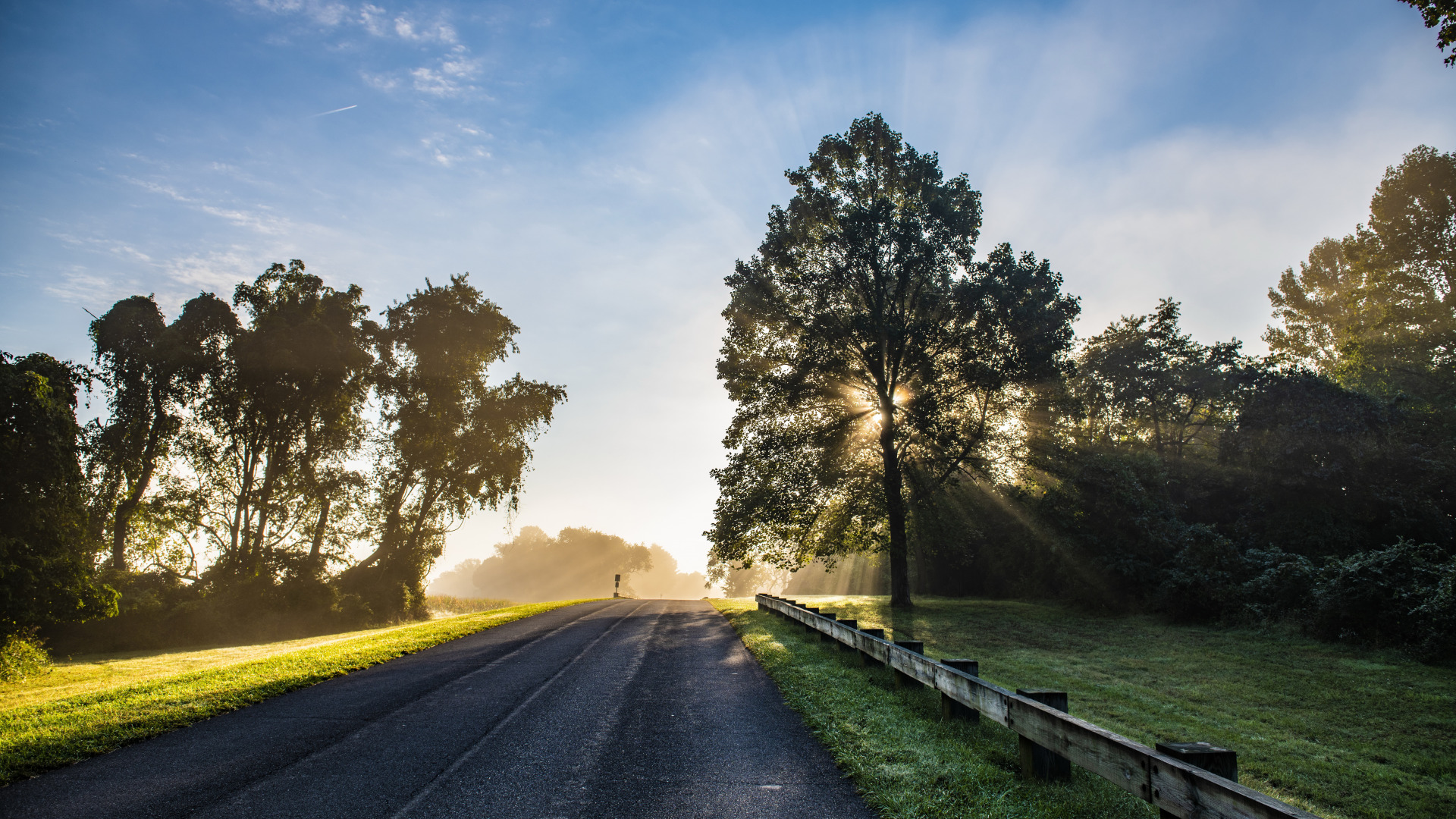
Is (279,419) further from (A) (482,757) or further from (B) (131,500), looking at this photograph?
(A) (482,757)

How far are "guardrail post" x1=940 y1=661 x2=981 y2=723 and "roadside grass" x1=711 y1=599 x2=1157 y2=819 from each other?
0.11 metres

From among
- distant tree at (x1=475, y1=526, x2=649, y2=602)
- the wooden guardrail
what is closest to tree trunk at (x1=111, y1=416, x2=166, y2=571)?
the wooden guardrail

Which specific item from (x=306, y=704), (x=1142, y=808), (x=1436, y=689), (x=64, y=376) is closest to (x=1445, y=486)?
(x=1436, y=689)

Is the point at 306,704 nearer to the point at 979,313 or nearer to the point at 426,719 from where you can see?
the point at 426,719

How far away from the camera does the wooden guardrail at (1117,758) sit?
2.80 m

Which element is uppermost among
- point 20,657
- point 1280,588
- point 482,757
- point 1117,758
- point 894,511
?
point 894,511

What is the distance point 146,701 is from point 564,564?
138432 mm

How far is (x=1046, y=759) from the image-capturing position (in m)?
4.64

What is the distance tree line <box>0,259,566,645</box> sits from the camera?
20.6 metres

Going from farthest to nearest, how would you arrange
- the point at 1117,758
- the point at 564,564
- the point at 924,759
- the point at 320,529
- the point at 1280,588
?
the point at 564,564, the point at 320,529, the point at 1280,588, the point at 924,759, the point at 1117,758

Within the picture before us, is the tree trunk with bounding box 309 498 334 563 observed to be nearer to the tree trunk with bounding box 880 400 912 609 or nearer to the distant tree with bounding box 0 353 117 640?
the distant tree with bounding box 0 353 117 640

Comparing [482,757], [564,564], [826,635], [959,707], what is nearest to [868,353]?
[826,635]

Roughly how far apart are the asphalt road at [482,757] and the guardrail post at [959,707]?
5.08 feet

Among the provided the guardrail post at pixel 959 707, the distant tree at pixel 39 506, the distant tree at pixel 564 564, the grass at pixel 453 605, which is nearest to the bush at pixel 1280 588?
the guardrail post at pixel 959 707
